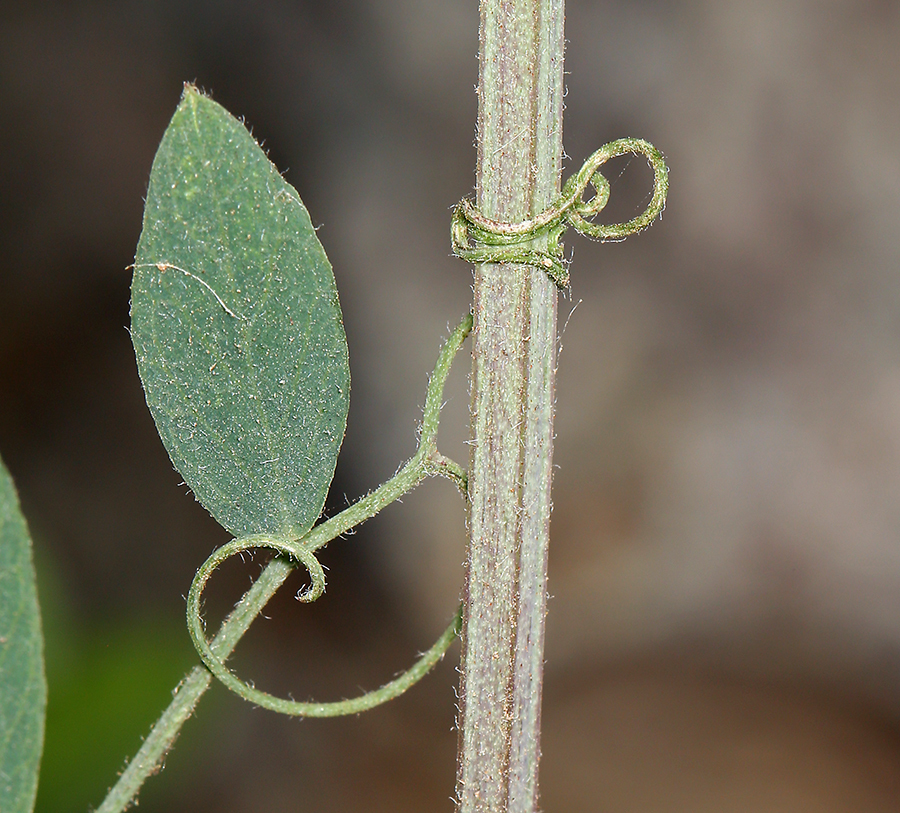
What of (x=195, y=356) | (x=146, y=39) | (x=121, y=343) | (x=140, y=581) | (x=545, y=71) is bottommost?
(x=195, y=356)

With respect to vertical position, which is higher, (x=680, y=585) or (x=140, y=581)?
(x=680, y=585)

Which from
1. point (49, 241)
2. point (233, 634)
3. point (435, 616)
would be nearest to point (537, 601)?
point (233, 634)

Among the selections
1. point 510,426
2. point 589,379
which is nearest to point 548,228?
point 510,426

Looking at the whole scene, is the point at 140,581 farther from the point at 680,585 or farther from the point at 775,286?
the point at 775,286

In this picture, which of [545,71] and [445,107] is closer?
[545,71]

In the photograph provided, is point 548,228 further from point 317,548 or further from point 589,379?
point 589,379

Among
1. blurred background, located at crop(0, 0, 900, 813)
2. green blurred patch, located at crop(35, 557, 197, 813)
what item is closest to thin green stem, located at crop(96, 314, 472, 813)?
green blurred patch, located at crop(35, 557, 197, 813)

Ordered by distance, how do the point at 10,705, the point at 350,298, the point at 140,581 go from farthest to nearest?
the point at 350,298
the point at 140,581
the point at 10,705
